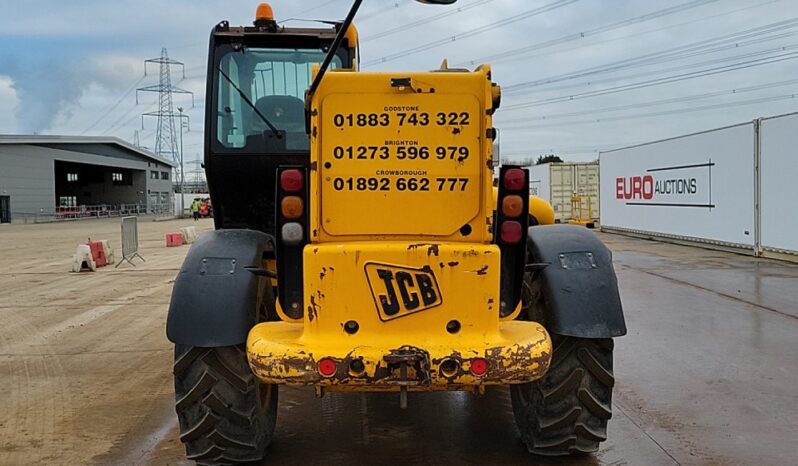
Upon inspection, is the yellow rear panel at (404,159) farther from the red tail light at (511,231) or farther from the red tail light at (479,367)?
the red tail light at (479,367)

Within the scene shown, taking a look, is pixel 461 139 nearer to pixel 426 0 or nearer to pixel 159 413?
pixel 426 0

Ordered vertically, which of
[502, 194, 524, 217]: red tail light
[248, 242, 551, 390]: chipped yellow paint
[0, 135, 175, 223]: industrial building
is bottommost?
[248, 242, 551, 390]: chipped yellow paint

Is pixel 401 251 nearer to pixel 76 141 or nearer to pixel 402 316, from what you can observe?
pixel 402 316

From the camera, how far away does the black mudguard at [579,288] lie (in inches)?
159

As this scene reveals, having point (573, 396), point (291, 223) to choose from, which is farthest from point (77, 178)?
point (573, 396)

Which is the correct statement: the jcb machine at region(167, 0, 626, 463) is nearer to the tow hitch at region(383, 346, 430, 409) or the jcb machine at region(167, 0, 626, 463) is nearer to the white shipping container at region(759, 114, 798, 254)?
the tow hitch at region(383, 346, 430, 409)

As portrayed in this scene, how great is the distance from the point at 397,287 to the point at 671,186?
2055 centimetres

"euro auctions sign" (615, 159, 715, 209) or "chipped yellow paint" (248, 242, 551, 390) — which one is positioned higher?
"euro auctions sign" (615, 159, 715, 209)

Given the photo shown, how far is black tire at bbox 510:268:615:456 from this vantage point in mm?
4227

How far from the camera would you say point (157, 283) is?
14.4 metres

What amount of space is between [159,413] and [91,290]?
880 cm

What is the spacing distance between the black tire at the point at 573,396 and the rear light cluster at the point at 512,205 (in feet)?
2.00

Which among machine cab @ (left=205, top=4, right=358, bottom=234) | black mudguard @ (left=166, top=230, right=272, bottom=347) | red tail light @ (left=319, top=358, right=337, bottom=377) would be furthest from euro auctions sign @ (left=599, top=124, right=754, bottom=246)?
red tail light @ (left=319, top=358, right=337, bottom=377)

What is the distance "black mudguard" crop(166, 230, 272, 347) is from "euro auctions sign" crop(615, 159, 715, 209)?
18.3 m
